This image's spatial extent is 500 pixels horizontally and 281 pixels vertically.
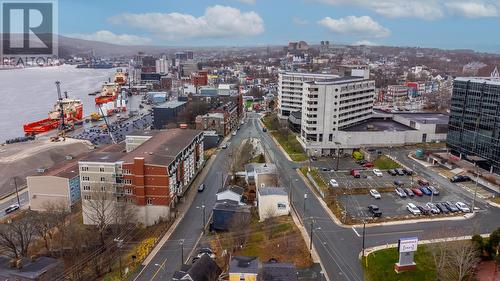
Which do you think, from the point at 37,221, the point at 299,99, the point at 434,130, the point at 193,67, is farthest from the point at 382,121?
the point at 193,67

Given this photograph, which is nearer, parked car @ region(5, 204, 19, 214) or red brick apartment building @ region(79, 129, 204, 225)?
red brick apartment building @ region(79, 129, 204, 225)

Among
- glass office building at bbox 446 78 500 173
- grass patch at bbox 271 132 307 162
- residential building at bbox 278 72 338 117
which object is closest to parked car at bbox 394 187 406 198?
glass office building at bbox 446 78 500 173

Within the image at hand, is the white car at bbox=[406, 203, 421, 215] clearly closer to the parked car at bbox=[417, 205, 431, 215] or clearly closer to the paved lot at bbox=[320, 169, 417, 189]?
the parked car at bbox=[417, 205, 431, 215]

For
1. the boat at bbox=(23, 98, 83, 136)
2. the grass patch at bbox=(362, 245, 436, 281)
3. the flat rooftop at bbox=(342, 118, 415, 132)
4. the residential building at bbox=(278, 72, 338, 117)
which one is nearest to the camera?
the grass patch at bbox=(362, 245, 436, 281)

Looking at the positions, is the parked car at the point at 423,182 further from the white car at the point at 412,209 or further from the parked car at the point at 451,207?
the white car at the point at 412,209

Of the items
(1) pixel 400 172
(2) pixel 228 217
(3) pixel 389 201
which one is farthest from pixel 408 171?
(2) pixel 228 217
